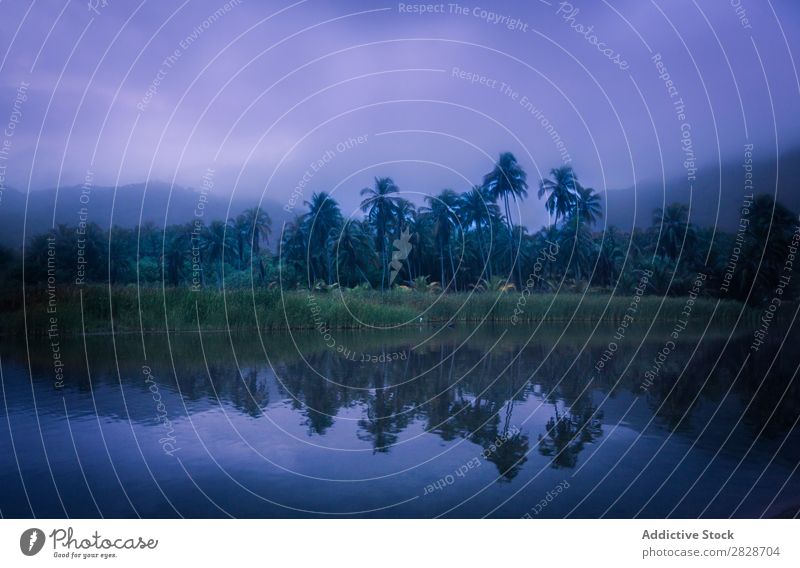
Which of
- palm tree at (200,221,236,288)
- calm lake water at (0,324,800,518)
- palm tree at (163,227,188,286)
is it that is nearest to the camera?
calm lake water at (0,324,800,518)

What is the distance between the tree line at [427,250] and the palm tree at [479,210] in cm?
7

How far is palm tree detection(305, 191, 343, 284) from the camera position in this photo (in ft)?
75.0

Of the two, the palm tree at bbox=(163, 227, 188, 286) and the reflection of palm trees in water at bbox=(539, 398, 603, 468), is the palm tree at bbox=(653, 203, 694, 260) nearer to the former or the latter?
the reflection of palm trees in water at bbox=(539, 398, 603, 468)

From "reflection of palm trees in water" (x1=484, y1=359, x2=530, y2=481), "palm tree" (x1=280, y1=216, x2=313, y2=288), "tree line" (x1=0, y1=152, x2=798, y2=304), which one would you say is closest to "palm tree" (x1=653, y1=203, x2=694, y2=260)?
"tree line" (x1=0, y1=152, x2=798, y2=304)

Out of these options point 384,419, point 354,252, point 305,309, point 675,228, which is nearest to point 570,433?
point 384,419

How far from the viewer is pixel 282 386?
33.6ft

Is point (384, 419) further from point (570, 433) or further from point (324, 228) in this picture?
point (324, 228)

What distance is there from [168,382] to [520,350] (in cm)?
869

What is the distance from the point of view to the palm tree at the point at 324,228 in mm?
22875

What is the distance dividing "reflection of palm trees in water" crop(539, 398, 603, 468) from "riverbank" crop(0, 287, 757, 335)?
10598mm

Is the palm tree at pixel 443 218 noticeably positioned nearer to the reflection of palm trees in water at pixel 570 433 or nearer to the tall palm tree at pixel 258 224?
the tall palm tree at pixel 258 224

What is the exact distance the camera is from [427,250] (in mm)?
24250

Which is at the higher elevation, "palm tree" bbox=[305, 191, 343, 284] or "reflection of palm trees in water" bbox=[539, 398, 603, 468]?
"palm tree" bbox=[305, 191, 343, 284]

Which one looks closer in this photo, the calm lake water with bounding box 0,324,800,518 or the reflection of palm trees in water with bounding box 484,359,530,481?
the calm lake water with bounding box 0,324,800,518
